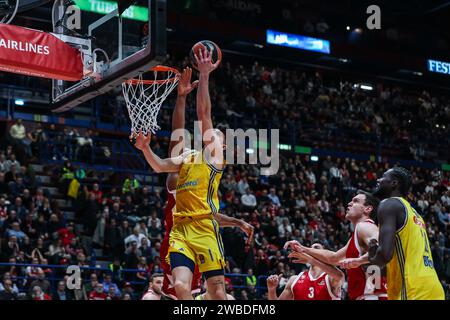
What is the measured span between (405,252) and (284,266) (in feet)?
40.6

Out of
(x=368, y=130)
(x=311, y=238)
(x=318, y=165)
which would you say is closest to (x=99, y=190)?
(x=311, y=238)

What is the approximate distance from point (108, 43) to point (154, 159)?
2709 mm

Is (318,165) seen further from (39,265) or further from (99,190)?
(39,265)

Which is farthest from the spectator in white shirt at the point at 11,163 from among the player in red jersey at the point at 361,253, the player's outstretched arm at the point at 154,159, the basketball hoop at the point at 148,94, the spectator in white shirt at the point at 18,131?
the player in red jersey at the point at 361,253

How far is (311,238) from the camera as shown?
2034 cm

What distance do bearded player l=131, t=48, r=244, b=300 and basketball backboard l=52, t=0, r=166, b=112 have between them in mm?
1226

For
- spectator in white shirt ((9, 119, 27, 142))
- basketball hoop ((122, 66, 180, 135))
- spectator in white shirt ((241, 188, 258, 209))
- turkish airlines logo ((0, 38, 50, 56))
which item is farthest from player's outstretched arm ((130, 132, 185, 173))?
spectator in white shirt ((241, 188, 258, 209))

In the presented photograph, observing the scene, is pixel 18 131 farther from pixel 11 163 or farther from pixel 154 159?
pixel 154 159

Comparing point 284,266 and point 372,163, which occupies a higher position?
point 372,163

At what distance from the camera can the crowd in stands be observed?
1595cm

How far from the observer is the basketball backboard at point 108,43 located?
838 centimetres

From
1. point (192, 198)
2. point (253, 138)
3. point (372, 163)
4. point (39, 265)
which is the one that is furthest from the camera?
point (372, 163)

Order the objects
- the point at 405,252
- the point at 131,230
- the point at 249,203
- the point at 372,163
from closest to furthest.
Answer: the point at 405,252 → the point at 131,230 → the point at 249,203 → the point at 372,163

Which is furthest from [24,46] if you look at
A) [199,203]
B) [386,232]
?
[386,232]
